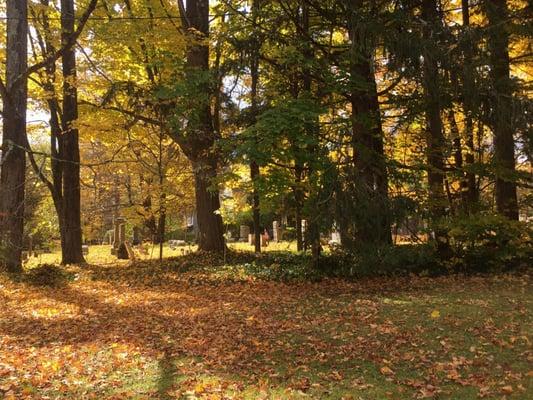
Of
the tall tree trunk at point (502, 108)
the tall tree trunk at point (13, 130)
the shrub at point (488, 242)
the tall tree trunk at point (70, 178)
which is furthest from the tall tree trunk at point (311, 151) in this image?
the tall tree trunk at point (70, 178)

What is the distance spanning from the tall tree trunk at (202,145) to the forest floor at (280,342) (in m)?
4.33

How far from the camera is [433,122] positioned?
1202cm

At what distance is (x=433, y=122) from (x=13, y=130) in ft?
34.7

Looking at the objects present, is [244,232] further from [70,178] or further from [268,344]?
[268,344]

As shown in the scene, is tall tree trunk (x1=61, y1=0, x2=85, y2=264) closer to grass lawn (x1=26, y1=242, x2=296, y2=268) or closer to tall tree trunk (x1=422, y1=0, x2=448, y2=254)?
grass lawn (x1=26, y1=242, x2=296, y2=268)

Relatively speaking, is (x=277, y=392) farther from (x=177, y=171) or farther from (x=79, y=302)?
(x=177, y=171)

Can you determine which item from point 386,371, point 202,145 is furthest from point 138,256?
point 386,371

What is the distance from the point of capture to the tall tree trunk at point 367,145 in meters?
10.1

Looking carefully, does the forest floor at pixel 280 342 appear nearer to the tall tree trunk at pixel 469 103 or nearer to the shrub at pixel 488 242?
the shrub at pixel 488 242

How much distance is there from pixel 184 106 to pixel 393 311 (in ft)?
24.2

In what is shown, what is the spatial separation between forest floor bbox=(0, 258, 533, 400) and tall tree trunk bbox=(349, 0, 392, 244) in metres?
1.35

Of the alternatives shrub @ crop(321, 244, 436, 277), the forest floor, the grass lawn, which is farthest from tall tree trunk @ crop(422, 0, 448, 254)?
the grass lawn

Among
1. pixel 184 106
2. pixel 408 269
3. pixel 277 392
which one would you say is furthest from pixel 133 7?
pixel 277 392

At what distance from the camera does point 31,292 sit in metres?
11.5
